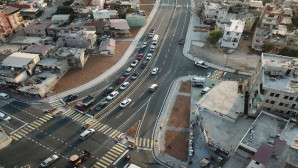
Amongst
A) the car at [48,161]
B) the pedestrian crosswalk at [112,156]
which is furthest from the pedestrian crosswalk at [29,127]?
the pedestrian crosswalk at [112,156]

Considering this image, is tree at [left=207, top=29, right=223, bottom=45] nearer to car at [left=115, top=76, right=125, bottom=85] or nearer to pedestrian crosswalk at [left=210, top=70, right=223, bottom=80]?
pedestrian crosswalk at [left=210, top=70, right=223, bottom=80]

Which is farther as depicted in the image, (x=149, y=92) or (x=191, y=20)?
(x=191, y=20)

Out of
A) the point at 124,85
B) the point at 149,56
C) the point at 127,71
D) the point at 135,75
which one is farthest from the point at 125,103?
the point at 149,56

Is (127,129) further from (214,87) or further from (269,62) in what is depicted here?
(269,62)

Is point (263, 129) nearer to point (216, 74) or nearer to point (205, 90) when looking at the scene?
point (205, 90)

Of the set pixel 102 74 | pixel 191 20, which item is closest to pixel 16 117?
pixel 102 74

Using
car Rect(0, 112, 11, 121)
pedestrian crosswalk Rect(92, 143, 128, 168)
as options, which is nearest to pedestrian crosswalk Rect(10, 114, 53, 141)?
car Rect(0, 112, 11, 121)
